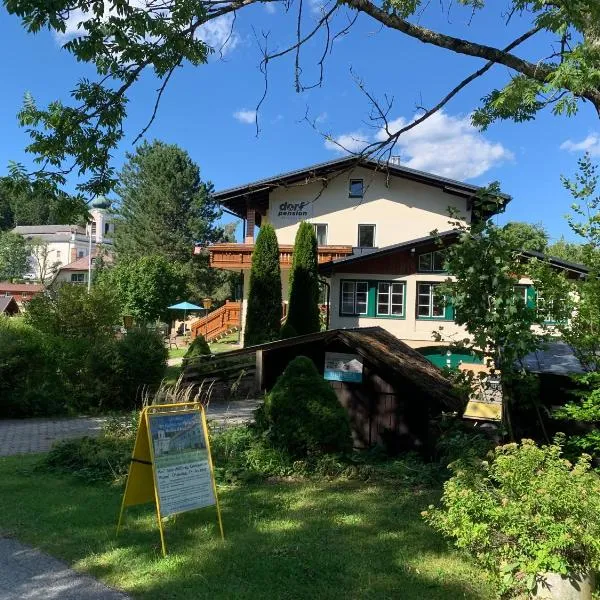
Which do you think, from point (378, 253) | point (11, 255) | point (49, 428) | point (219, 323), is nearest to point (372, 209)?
point (378, 253)

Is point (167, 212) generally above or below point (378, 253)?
above

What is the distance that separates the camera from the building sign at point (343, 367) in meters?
9.38

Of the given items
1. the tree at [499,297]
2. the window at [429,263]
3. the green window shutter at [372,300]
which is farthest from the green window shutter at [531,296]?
the green window shutter at [372,300]

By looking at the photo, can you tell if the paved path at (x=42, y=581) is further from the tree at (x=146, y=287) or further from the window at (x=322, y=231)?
the tree at (x=146, y=287)

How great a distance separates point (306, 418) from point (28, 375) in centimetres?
905

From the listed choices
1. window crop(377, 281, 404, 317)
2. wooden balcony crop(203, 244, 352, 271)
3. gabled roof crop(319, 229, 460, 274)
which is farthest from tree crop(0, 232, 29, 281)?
window crop(377, 281, 404, 317)

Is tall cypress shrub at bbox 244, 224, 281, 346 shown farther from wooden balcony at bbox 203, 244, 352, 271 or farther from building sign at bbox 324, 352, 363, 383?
building sign at bbox 324, 352, 363, 383

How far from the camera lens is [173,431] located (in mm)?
5449

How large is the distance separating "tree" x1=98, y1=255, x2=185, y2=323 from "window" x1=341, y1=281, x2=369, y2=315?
75.4 ft

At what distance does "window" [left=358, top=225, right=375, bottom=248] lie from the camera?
30922mm

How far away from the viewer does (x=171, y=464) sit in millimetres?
5312

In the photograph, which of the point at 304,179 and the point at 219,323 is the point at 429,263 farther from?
the point at 219,323

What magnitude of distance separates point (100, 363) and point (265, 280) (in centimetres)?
1103

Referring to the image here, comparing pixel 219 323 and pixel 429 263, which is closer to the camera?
pixel 429 263
